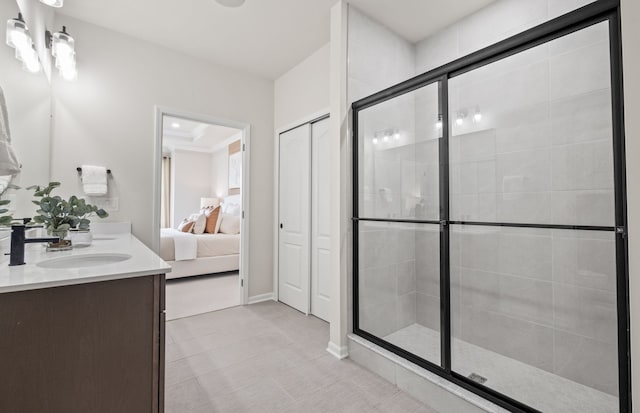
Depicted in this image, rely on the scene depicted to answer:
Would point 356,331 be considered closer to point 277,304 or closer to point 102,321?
point 277,304

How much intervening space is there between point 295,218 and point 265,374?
1664 millimetres

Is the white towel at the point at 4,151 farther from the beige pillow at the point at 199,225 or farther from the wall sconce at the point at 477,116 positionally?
the beige pillow at the point at 199,225

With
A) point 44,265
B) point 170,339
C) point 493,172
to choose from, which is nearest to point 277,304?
point 170,339

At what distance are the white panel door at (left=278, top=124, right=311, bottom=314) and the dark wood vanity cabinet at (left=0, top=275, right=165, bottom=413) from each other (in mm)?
2000

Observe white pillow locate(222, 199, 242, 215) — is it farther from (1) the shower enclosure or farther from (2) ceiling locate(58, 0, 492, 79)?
(1) the shower enclosure

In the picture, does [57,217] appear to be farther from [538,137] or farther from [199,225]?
[199,225]

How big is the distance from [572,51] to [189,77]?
3090 mm

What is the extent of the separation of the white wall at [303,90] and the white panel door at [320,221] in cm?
23

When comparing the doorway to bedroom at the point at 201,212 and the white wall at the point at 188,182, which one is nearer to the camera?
the doorway to bedroom at the point at 201,212

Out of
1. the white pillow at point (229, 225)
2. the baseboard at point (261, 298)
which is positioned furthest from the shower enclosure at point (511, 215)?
the white pillow at point (229, 225)

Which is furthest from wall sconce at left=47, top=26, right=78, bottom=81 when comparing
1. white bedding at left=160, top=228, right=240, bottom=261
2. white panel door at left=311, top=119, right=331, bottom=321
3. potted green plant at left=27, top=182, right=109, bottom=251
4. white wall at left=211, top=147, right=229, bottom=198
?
white wall at left=211, top=147, right=229, bottom=198

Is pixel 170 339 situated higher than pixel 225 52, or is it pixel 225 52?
pixel 225 52

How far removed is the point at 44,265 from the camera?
1.30 m

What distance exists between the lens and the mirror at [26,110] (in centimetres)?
147
